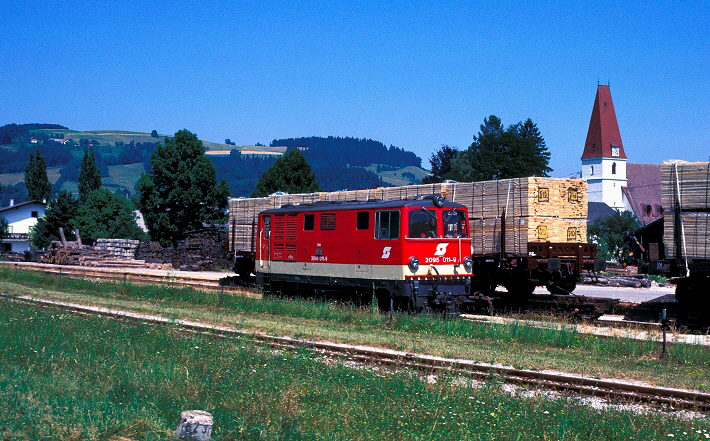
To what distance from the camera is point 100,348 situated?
43.8 ft

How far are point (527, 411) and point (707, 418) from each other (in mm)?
2301

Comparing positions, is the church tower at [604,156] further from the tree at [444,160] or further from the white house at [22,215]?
the white house at [22,215]

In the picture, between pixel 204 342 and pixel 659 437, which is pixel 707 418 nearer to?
pixel 659 437

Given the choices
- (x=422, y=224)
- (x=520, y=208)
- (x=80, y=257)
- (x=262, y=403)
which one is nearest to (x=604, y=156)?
(x=80, y=257)

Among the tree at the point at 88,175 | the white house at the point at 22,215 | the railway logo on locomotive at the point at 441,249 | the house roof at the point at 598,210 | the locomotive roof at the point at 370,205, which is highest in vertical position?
the tree at the point at 88,175

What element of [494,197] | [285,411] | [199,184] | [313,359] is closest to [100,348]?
[313,359]

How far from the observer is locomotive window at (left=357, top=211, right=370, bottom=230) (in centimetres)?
2044

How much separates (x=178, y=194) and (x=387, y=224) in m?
39.6

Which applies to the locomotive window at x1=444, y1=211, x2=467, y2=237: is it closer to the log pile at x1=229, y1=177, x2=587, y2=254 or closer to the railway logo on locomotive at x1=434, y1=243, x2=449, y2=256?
the railway logo on locomotive at x1=434, y1=243, x2=449, y2=256

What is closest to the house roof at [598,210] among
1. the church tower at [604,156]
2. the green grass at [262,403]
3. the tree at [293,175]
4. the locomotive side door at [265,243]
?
the church tower at [604,156]

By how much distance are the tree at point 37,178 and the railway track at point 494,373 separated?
9133 cm

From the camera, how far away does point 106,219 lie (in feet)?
208

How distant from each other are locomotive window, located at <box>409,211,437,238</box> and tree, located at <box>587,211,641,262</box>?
39.1m

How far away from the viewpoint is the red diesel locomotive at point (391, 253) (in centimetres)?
1928
